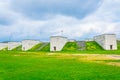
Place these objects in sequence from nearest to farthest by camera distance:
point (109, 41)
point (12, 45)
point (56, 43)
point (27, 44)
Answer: point (109, 41) < point (56, 43) < point (27, 44) < point (12, 45)

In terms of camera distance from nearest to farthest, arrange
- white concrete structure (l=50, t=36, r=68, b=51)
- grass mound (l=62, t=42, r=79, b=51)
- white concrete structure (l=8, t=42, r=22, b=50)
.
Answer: grass mound (l=62, t=42, r=79, b=51) < white concrete structure (l=50, t=36, r=68, b=51) < white concrete structure (l=8, t=42, r=22, b=50)

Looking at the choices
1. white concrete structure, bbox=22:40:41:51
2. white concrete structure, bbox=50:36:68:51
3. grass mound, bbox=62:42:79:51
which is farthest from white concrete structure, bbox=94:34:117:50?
white concrete structure, bbox=22:40:41:51

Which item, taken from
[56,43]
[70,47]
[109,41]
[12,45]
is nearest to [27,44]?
Answer: [56,43]

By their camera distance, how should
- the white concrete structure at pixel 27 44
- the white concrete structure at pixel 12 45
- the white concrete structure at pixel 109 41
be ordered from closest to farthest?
the white concrete structure at pixel 109 41
the white concrete structure at pixel 27 44
the white concrete structure at pixel 12 45

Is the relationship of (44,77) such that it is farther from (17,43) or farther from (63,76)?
(17,43)

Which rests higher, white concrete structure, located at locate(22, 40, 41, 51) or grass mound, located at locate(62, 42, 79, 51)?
white concrete structure, located at locate(22, 40, 41, 51)

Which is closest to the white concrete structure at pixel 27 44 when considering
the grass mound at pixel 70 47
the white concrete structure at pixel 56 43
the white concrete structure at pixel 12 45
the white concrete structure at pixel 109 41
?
the white concrete structure at pixel 56 43

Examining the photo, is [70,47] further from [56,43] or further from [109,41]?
[109,41]

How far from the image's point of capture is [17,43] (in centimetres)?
14162

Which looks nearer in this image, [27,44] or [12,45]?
[27,44]

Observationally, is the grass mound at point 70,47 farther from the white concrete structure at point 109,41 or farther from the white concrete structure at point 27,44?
the white concrete structure at point 27,44

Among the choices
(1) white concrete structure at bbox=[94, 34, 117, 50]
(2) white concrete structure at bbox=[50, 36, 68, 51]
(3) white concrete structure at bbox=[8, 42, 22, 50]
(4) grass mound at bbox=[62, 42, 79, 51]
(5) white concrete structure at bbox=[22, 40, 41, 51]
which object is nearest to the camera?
(4) grass mound at bbox=[62, 42, 79, 51]

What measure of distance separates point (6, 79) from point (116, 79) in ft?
31.4

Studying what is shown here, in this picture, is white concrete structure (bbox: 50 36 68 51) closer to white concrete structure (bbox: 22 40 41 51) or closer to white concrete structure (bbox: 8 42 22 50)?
white concrete structure (bbox: 22 40 41 51)
